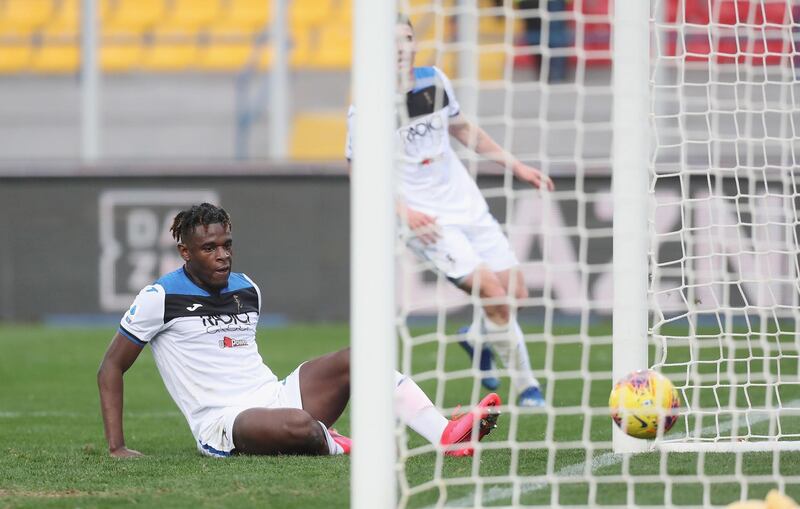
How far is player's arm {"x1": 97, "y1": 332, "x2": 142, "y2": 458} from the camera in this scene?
4953 millimetres

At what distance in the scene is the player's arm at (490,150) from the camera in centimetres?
591

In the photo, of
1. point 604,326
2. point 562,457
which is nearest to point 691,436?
point 562,457

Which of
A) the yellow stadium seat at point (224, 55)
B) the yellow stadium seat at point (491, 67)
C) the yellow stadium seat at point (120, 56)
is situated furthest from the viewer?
the yellow stadium seat at point (120, 56)

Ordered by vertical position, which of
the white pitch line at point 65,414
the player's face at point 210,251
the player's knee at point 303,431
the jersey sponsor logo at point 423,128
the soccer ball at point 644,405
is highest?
the jersey sponsor logo at point 423,128

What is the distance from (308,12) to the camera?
16.1 meters

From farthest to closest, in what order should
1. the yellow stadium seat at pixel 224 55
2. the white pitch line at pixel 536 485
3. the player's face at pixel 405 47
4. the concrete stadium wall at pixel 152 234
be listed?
the yellow stadium seat at pixel 224 55 < the concrete stadium wall at pixel 152 234 < the player's face at pixel 405 47 < the white pitch line at pixel 536 485

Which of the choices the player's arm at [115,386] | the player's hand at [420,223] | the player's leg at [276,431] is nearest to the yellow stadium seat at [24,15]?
the player's hand at [420,223]

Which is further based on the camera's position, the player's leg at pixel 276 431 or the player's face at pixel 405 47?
the player's face at pixel 405 47

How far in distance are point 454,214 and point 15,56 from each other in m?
10.4

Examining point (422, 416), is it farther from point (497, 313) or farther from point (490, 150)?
point (497, 313)

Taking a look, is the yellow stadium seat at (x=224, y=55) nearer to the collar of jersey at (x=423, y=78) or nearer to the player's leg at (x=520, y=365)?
the collar of jersey at (x=423, y=78)

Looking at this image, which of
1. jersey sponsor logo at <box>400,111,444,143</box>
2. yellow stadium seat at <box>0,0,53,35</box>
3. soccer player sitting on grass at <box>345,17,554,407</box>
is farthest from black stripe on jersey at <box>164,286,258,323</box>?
yellow stadium seat at <box>0,0,53,35</box>

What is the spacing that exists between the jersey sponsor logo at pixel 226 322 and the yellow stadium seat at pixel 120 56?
37.2ft

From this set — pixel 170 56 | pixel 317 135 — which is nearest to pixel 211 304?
pixel 317 135
